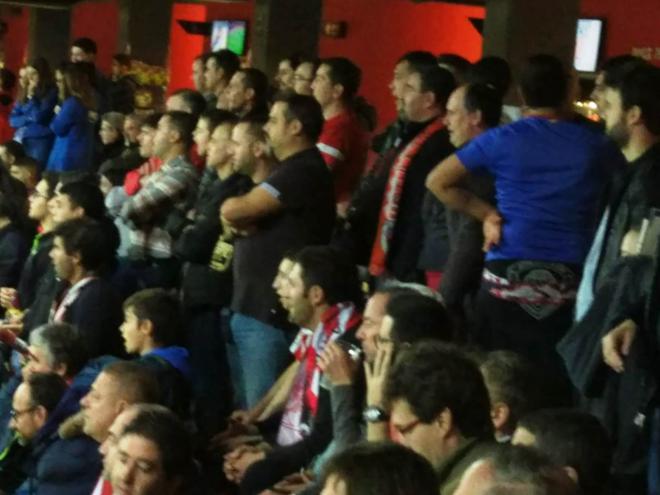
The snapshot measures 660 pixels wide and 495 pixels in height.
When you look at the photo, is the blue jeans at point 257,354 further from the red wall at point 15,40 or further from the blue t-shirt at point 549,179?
the red wall at point 15,40

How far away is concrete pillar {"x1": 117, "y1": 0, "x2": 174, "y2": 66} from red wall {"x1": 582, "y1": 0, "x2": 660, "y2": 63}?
437cm

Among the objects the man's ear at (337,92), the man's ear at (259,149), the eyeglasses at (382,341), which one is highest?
the man's ear at (337,92)

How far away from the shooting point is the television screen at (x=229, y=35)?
16875 mm

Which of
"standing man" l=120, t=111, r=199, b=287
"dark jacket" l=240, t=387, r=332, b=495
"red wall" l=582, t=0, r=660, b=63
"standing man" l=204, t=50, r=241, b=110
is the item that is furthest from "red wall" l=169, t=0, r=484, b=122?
"dark jacket" l=240, t=387, r=332, b=495

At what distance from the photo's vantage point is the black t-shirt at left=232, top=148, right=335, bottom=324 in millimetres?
5031

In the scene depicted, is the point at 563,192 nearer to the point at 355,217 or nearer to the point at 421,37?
the point at 355,217

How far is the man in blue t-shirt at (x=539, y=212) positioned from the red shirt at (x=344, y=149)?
1518 mm

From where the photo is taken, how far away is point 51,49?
797 inches

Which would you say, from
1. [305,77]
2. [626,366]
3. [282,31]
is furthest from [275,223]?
[282,31]

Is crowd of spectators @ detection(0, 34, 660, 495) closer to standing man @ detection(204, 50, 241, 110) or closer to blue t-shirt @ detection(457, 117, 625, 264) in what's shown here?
blue t-shirt @ detection(457, 117, 625, 264)

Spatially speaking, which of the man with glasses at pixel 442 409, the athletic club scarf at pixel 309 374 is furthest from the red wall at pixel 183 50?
the man with glasses at pixel 442 409

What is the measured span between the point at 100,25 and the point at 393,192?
16033 millimetres

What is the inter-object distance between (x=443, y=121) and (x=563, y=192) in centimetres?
89

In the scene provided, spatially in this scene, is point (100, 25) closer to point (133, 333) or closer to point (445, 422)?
point (133, 333)
